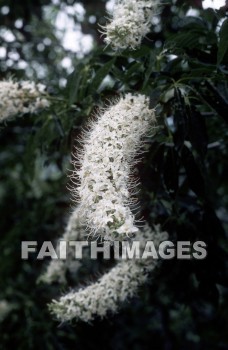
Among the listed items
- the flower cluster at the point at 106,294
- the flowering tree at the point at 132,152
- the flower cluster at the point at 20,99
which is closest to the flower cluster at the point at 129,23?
the flowering tree at the point at 132,152

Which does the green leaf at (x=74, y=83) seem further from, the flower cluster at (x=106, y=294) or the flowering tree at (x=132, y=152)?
the flower cluster at (x=106, y=294)

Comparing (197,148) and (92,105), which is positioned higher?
(92,105)

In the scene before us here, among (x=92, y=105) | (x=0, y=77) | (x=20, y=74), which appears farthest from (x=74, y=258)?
(x=0, y=77)

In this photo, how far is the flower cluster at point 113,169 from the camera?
1.22 meters

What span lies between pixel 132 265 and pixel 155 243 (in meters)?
0.12

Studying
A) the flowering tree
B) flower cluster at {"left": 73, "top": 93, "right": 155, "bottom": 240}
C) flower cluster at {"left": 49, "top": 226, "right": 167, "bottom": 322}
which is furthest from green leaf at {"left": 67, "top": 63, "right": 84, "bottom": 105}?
flower cluster at {"left": 49, "top": 226, "right": 167, "bottom": 322}

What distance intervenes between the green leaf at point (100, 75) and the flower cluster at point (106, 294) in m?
0.66

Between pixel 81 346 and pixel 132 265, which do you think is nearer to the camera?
pixel 132 265

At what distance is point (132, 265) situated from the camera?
1893 mm

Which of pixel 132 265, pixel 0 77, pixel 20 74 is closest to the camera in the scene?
pixel 132 265

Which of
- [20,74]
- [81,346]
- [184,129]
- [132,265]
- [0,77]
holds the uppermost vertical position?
[0,77]

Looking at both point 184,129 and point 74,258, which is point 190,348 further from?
point 184,129

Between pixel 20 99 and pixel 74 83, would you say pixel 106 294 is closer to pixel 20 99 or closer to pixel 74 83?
pixel 74 83

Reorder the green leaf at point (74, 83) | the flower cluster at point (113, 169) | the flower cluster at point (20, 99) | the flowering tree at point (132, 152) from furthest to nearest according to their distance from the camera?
the flower cluster at point (20, 99) → the green leaf at point (74, 83) → the flowering tree at point (132, 152) → the flower cluster at point (113, 169)
